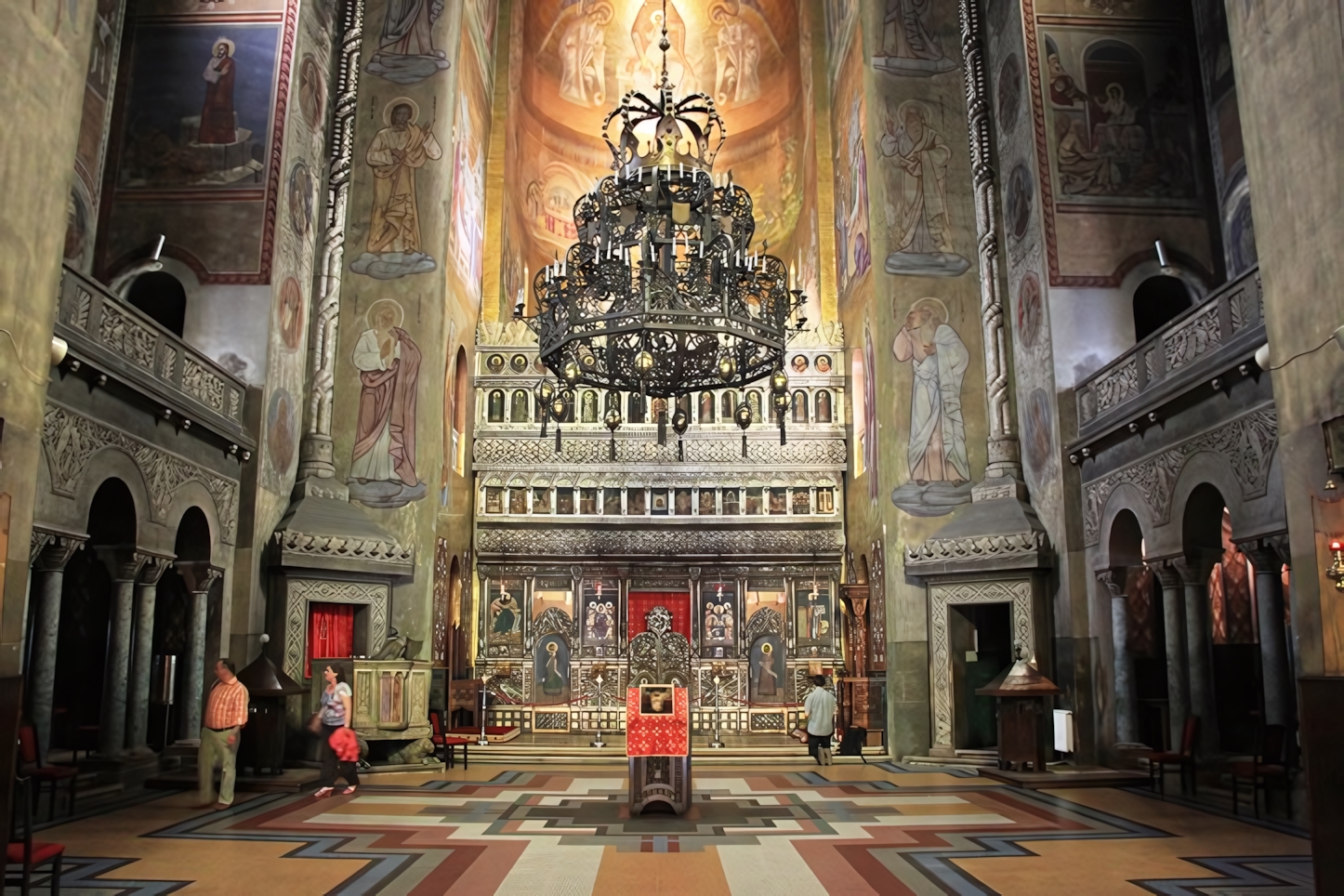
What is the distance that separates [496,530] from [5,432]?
51.6ft

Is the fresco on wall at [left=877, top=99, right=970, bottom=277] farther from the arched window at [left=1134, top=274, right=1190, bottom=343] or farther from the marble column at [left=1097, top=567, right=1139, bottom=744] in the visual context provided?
the marble column at [left=1097, top=567, right=1139, bottom=744]

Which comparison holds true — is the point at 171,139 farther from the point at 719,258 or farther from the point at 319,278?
the point at 719,258

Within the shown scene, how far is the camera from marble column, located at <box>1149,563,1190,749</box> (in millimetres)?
12367

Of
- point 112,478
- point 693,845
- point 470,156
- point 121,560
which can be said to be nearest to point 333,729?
point 121,560

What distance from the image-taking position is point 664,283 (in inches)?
457

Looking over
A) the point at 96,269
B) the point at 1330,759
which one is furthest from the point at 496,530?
the point at 1330,759

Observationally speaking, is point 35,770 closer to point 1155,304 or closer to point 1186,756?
point 1186,756

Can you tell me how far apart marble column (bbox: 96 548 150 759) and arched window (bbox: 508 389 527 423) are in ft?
33.9

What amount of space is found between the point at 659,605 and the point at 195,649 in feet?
34.1

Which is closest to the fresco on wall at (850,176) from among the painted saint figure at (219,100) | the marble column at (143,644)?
the painted saint figure at (219,100)

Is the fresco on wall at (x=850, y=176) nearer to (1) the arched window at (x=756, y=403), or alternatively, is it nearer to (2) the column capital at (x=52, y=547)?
(1) the arched window at (x=756, y=403)

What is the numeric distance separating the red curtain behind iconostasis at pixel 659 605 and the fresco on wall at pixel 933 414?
661 centimetres

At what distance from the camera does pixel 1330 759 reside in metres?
6.06

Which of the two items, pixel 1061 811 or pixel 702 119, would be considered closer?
pixel 1061 811
